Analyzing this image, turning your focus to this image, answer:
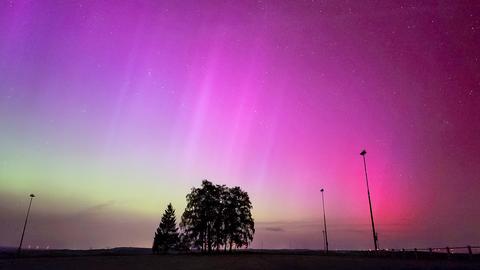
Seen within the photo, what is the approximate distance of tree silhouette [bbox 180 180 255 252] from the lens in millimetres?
72938

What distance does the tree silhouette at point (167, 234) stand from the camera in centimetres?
8606

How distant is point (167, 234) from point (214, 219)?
22036mm

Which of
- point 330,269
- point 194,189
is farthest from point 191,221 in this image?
point 330,269

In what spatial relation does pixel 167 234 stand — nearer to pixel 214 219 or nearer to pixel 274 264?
pixel 214 219

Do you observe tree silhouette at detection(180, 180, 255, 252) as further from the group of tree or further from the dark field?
the dark field

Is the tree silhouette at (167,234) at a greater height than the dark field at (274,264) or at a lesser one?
greater

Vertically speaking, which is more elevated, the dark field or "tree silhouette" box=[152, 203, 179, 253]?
"tree silhouette" box=[152, 203, 179, 253]

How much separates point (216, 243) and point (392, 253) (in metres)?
43.3

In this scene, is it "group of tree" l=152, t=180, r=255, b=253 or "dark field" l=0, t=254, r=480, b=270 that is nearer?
"dark field" l=0, t=254, r=480, b=270

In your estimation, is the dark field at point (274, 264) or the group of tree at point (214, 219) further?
the group of tree at point (214, 219)

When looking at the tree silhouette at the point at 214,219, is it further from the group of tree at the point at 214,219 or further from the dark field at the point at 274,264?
the dark field at the point at 274,264

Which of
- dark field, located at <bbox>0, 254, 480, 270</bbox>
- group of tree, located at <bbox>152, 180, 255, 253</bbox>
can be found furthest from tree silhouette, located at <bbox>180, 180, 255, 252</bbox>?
dark field, located at <bbox>0, 254, 480, 270</bbox>

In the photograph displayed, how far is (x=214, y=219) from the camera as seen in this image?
240 feet

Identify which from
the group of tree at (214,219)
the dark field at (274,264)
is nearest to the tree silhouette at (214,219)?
the group of tree at (214,219)
